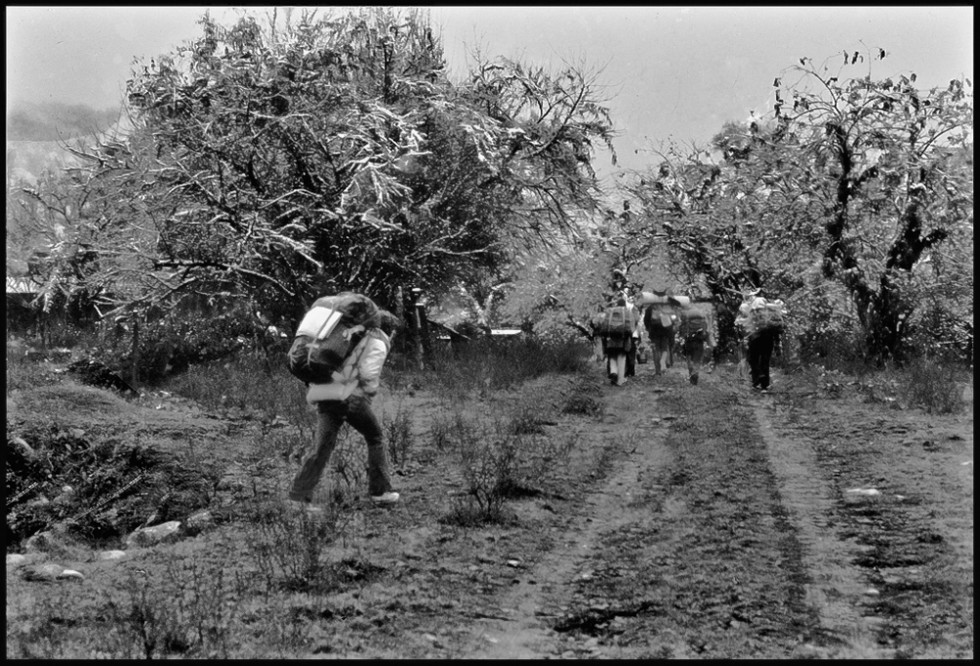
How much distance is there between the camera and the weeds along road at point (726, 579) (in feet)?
18.9

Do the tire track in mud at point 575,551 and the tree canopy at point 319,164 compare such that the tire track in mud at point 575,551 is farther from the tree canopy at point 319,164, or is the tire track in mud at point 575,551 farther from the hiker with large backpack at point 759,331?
the tree canopy at point 319,164

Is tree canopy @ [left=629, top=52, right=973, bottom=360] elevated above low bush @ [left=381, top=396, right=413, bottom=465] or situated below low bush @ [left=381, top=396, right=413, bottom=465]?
above

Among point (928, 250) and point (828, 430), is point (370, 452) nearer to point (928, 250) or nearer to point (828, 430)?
point (828, 430)

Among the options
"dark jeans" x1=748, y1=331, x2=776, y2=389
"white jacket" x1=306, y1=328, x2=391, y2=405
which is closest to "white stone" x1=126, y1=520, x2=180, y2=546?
"white jacket" x1=306, y1=328, x2=391, y2=405

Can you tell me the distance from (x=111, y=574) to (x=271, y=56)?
12.4 metres

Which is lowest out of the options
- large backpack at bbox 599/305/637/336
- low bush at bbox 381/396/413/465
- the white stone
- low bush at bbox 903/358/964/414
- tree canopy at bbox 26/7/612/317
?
the white stone

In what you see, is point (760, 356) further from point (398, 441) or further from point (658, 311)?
point (398, 441)

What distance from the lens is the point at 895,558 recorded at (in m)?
7.48

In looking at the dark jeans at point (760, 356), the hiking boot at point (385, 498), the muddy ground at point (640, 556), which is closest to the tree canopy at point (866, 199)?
the dark jeans at point (760, 356)

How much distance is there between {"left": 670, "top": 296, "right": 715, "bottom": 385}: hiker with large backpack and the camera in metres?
19.6

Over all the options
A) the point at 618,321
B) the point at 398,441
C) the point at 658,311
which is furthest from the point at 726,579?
the point at 658,311

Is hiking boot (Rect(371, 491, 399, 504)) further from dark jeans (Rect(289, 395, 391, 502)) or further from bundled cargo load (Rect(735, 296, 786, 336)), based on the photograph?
bundled cargo load (Rect(735, 296, 786, 336))

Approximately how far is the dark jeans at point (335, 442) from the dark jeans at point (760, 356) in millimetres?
10991

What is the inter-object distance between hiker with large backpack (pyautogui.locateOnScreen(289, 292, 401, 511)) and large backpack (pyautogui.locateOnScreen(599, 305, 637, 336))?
417 inches
